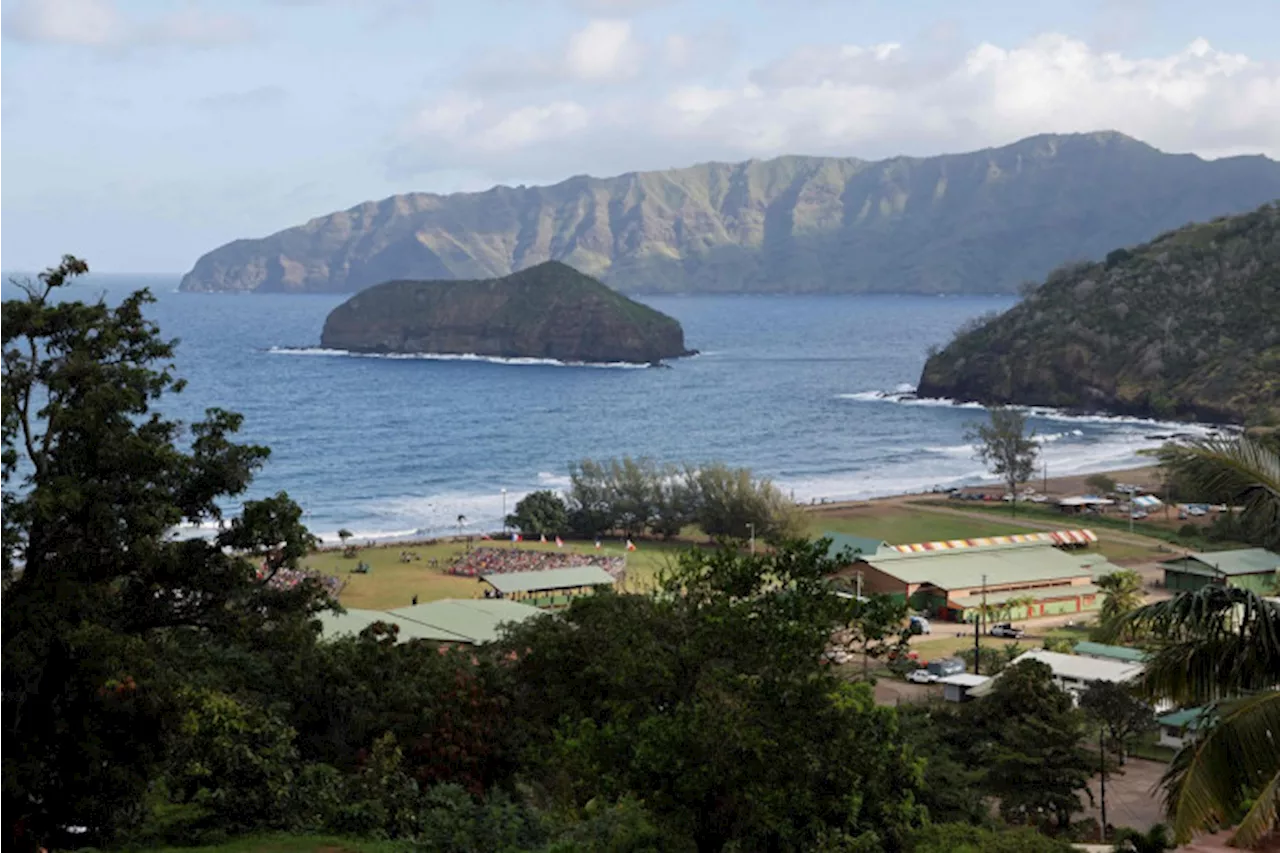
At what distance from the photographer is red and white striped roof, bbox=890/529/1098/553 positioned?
56.8 meters

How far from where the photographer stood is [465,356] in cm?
19838

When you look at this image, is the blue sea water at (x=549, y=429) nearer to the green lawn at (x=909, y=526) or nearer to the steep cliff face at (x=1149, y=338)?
the steep cliff face at (x=1149, y=338)

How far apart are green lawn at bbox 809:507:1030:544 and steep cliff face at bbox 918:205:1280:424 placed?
54392mm

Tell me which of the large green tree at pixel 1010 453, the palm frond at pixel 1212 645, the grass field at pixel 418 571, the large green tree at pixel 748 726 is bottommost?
the grass field at pixel 418 571

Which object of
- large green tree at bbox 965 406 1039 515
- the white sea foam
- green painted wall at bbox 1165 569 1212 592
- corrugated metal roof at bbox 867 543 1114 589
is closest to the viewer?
green painted wall at bbox 1165 569 1212 592

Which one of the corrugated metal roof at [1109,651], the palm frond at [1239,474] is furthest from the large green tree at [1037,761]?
the palm frond at [1239,474]

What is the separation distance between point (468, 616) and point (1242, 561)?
30.4 m

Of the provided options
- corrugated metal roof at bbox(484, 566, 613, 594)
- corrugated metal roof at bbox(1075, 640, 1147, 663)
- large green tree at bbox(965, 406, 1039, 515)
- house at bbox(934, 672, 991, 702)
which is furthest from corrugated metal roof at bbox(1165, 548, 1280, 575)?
corrugated metal roof at bbox(484, 566, 613, 594)

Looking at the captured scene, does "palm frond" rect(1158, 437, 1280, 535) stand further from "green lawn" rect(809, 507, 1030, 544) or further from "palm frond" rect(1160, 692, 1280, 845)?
"green lawn" rect(809, 507, 1030, 544)

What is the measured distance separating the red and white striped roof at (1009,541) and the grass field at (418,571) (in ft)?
33.0

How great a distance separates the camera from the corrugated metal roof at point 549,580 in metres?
51.4

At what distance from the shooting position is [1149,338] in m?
134

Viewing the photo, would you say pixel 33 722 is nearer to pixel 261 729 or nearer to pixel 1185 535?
pixel 261 729

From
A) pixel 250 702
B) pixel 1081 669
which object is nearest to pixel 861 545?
pixel 1081 669
